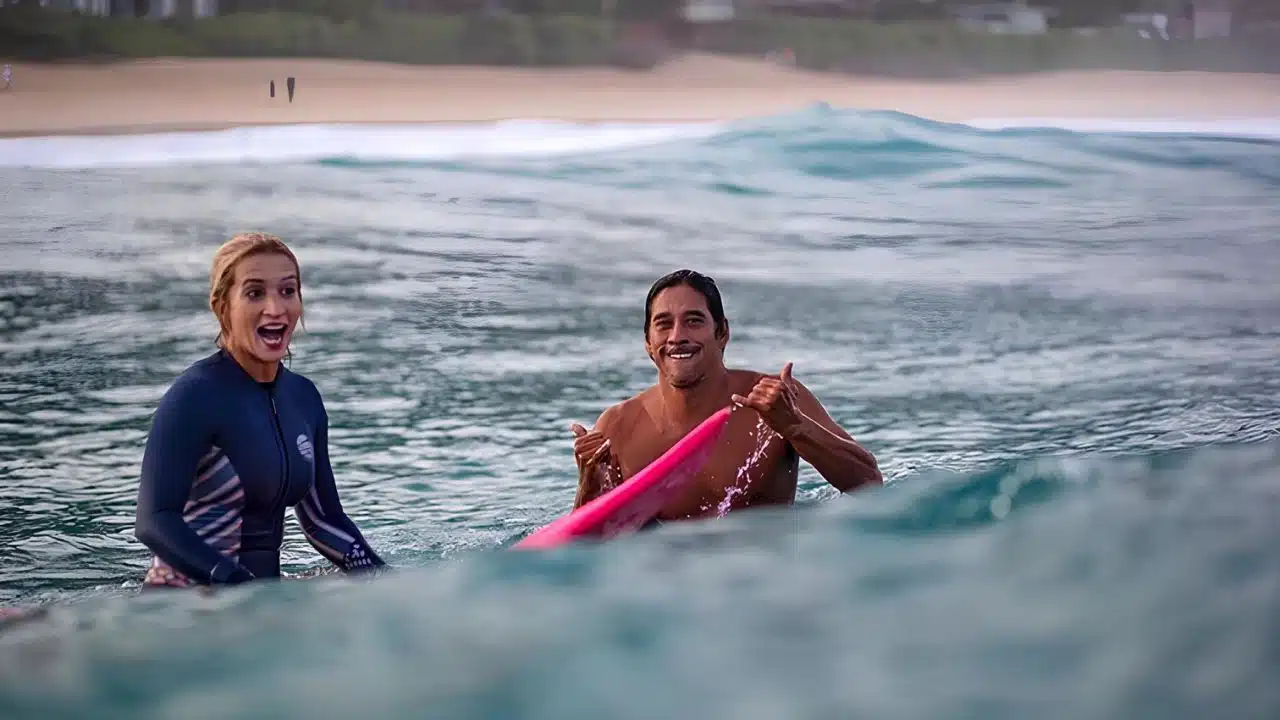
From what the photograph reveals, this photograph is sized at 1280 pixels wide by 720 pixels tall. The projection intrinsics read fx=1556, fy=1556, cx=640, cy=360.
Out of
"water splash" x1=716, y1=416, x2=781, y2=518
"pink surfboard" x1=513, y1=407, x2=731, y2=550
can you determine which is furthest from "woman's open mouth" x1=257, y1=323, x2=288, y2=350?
"water splash" x1=716, y1=416, x2=781, y2=518

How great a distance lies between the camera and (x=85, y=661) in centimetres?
137

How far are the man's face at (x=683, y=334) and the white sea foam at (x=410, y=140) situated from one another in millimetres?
5053

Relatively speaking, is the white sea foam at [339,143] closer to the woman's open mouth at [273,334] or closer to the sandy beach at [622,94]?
the sandy beach at [622,94]

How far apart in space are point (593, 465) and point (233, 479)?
58 centimetres

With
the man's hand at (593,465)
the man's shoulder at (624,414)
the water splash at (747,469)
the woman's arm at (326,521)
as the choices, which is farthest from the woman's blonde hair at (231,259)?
the water splash at (747,469)

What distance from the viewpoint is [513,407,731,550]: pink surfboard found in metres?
2.41

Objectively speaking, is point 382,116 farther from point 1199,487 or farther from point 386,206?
point 1199,487

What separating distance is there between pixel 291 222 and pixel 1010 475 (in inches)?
227

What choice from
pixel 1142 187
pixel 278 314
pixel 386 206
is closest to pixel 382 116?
pixel 386 206

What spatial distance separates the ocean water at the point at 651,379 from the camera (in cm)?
130

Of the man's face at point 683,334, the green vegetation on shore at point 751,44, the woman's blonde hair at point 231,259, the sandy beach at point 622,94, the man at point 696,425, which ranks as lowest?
the man at point 696,425

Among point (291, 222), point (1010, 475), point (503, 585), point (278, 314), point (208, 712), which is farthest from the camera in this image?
point (291, 222)

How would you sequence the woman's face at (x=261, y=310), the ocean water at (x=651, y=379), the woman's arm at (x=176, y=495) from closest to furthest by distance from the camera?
the ocean water at (x=651, y=379)
the woman's arm at (x=176, y=495)
the woman's face at (x=261, y=310)

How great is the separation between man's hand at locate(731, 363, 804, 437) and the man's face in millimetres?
168
